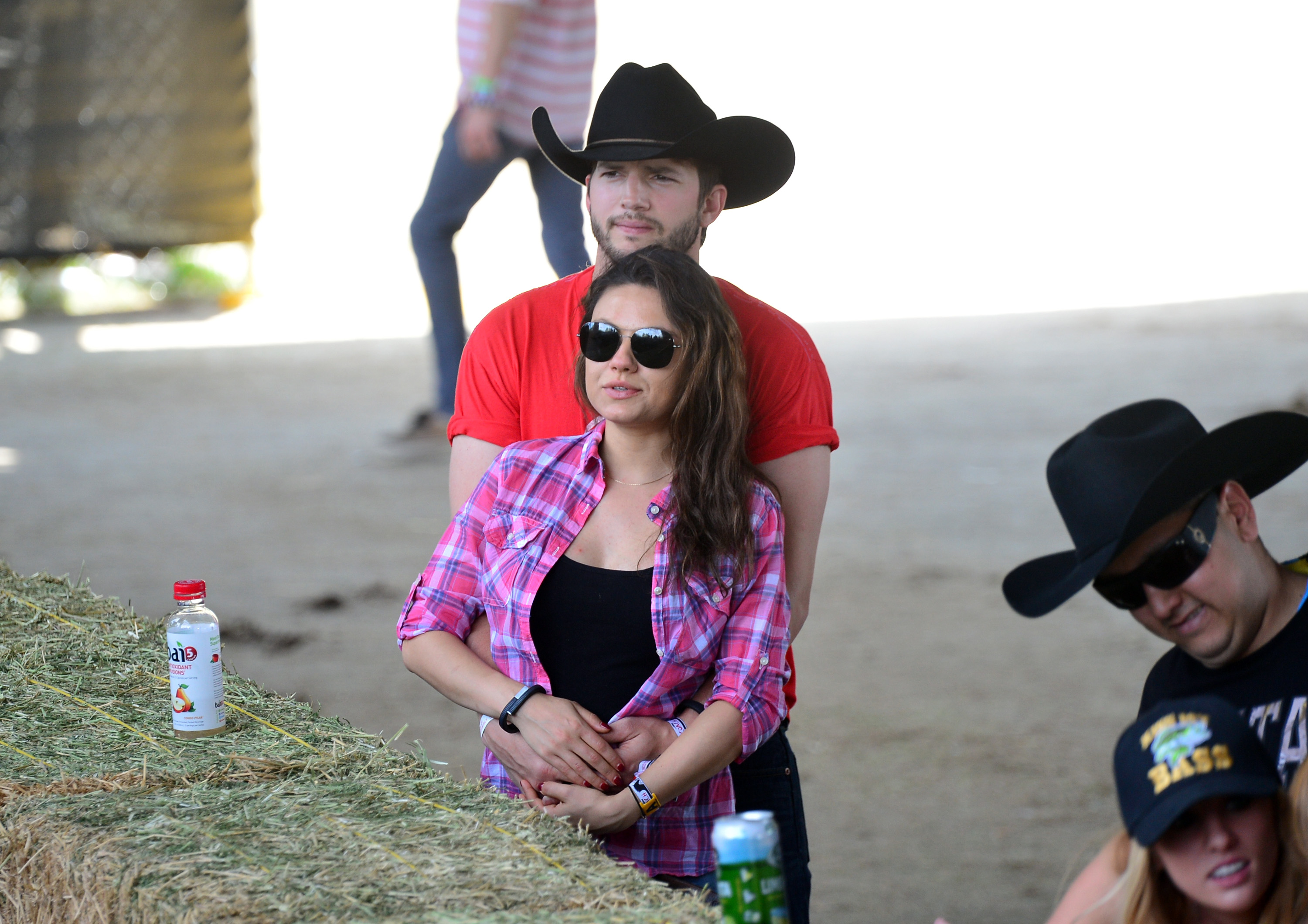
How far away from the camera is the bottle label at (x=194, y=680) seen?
86.4 inches

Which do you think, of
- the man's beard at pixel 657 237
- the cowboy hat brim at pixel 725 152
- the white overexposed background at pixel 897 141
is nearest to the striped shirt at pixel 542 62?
the cowboy hat brim at pixel 725 152

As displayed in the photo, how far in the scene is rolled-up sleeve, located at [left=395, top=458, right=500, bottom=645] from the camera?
2.49m

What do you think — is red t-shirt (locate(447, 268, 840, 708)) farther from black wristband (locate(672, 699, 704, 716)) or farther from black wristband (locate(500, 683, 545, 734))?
black wristband (locate(500, 683, 545, 734))

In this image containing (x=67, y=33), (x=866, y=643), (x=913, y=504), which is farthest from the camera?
(x=67, y=33)

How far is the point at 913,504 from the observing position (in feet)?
23.1

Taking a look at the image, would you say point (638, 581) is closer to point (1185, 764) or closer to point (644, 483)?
point (644, 483)

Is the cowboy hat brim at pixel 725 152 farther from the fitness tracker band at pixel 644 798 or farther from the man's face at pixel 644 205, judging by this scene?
the fitness tracker band at pixel 644 798

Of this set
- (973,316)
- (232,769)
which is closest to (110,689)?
(232,769)

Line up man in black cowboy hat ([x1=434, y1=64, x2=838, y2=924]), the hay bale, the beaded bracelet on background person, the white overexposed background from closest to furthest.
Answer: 1. the hay bale
2. man in black cowboy hat ([x1=434, y1=64, x2=838, y2=924])
3. the beaded bracelet on background person
4. the white overexposed background

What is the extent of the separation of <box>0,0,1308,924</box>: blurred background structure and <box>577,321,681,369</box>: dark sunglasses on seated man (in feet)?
5.04

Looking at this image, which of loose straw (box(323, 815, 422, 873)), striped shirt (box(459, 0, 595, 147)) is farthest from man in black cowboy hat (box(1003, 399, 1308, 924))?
striped shirt (box(459, 0, 595, 147))

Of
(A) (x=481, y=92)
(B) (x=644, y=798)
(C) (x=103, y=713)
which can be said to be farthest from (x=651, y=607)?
(A) (x=481, y=92)

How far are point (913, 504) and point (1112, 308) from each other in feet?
25.8

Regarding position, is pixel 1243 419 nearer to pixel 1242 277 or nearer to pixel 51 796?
pixel 51 796
